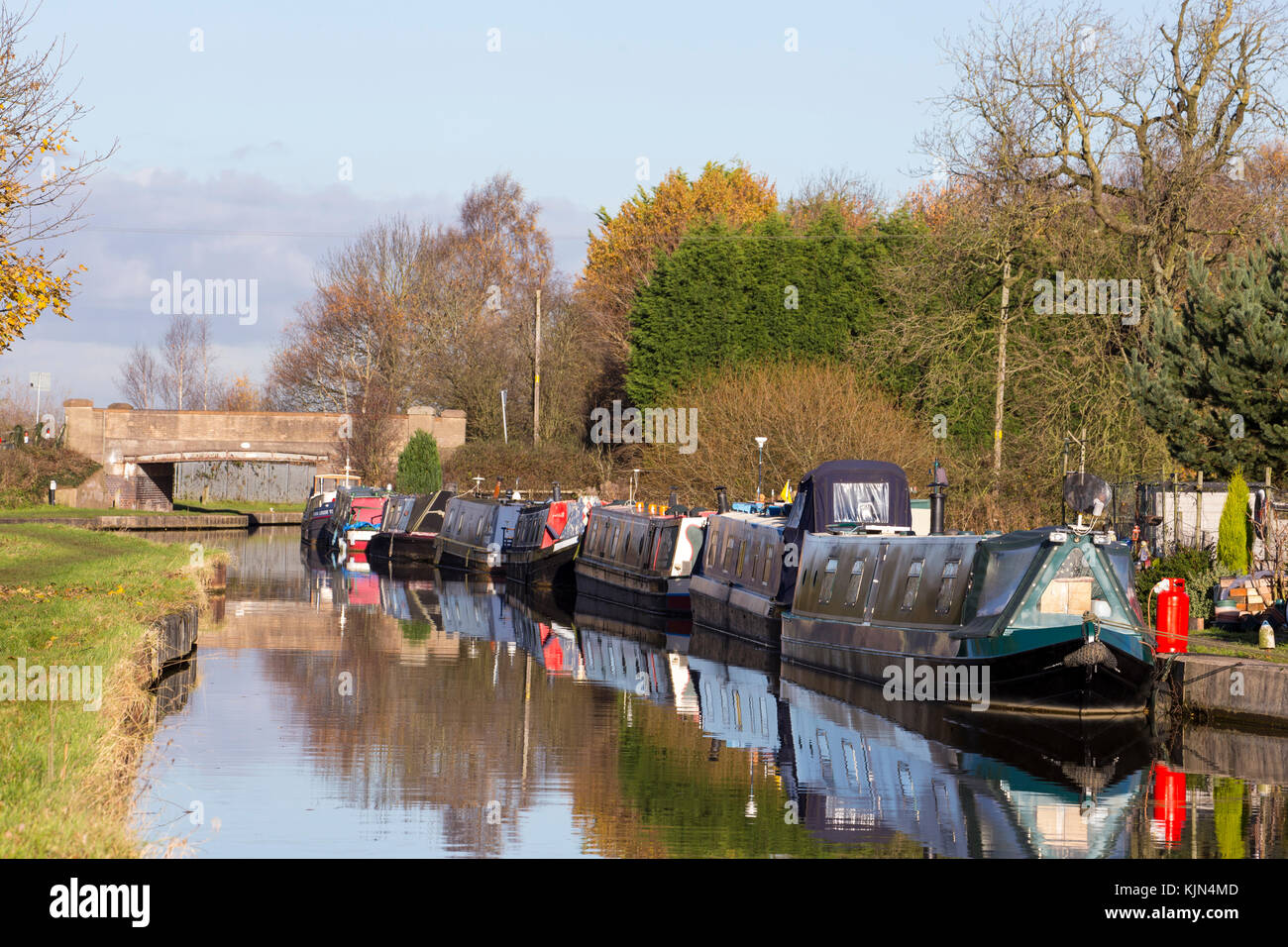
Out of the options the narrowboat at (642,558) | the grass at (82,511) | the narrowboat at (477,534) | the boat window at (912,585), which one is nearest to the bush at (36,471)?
the grass at (82,511)

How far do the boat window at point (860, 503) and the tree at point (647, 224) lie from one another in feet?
100

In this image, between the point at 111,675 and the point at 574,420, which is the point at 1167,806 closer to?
the point at 111,675

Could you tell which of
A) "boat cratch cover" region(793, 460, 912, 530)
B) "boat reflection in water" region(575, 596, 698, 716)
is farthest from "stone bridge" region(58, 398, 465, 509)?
"boat cratch cover" region(793, 460, 912, 530)

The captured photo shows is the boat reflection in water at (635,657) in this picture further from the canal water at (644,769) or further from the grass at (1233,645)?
the grass at (1233,645)

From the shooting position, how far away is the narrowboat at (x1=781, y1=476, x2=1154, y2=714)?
16109 mm

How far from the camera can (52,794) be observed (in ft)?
29.8

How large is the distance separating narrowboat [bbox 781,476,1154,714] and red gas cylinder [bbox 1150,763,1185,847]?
1926mm

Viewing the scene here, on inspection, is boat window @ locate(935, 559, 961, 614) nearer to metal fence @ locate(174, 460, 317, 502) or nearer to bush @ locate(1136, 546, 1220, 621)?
bush @ locate(1136, 546, 1220, 621)

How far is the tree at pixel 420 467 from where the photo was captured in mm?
56500

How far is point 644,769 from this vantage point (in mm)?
14289

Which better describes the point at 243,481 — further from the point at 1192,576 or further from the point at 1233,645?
the point at 1233,645

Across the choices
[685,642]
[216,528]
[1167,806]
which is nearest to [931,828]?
[1167,806]
